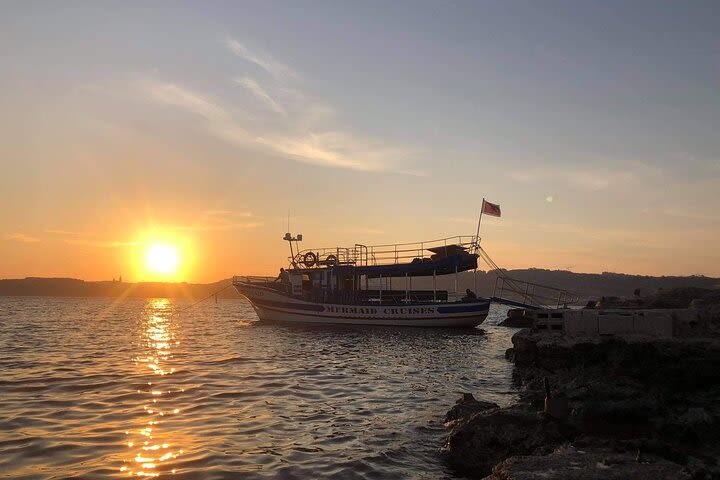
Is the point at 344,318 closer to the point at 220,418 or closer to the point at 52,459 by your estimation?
the point at 220,418

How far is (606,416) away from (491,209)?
2794cm

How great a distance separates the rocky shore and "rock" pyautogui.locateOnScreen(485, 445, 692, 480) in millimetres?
13

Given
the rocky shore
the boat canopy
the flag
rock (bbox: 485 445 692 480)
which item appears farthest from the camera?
the boat canopy

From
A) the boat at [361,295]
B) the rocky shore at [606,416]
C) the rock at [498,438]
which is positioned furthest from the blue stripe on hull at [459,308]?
the rock at [498,438]

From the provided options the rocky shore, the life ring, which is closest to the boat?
the life ring

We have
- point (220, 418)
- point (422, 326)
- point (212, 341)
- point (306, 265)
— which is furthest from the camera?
point (306, 265)

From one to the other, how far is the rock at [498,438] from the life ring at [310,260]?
120 feet

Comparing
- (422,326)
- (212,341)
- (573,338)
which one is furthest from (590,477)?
(422,326)

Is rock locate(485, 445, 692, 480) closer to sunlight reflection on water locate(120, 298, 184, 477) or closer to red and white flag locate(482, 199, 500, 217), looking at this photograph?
sunlight reflection on water locate(120, 298, 184, 477)

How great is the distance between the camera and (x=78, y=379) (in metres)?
16.9

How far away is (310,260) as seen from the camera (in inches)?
1805

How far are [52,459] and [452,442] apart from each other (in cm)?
720

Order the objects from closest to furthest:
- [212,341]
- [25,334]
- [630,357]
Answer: [630,357] → [212,341] → [25,334]

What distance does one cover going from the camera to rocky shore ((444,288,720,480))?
700cm
